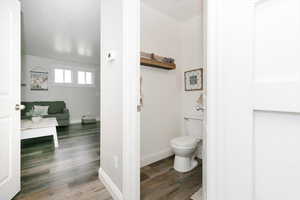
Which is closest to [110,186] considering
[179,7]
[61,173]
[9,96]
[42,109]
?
[61,173]

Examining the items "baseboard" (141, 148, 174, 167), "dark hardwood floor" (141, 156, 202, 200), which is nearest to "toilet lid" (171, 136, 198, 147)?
"dark hardwood floor" (141, 156, 202, 200)

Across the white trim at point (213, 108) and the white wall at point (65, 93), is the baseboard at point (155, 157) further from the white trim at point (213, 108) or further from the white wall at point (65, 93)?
the white wall at point (65, 93)

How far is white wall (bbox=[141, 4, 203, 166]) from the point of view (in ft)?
6.76

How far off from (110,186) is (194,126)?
150cm

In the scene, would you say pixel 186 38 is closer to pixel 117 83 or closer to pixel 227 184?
pixel 117 83

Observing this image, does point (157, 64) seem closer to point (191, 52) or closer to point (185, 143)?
point (191, 52)

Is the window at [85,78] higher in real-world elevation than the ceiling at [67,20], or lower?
A: lower

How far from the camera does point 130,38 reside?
1.13 metres

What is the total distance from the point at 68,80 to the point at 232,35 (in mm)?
6321

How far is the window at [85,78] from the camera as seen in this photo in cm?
583

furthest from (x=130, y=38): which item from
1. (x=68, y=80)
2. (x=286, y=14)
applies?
(x=68, y=80)

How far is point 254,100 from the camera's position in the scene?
0.47 meters

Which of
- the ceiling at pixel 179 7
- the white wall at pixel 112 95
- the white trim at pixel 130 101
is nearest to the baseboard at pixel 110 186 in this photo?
the white wall at pixel 112 95

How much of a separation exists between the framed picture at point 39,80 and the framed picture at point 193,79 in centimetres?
531
